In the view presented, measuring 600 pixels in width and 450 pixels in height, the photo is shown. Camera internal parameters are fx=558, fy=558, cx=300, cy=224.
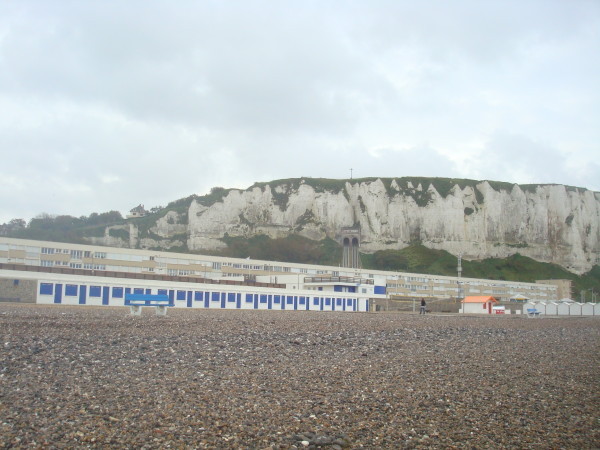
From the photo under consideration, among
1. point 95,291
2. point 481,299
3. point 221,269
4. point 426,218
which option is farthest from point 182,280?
point 426,218

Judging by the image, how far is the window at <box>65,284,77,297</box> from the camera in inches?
1375

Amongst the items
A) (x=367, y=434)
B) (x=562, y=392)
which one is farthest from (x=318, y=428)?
(x=562, y=392)

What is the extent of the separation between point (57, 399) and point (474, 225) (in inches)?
4373

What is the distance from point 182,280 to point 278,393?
40.8 metres

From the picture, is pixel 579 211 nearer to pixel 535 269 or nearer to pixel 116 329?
pixel 535 269

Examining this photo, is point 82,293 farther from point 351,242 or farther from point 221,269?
point 351,242

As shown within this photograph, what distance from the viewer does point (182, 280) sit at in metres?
48.7

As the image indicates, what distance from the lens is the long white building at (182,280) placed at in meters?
35.6

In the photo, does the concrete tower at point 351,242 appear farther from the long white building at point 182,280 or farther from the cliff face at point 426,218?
the long white building at point 182,280

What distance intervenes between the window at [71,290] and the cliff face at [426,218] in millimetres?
73497

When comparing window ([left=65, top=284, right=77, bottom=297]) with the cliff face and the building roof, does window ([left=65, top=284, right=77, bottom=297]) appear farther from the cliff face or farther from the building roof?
the cliff face

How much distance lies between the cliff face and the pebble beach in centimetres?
9592

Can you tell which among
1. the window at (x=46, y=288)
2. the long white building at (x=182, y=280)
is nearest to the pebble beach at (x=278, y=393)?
the window at (x=46, y=288)

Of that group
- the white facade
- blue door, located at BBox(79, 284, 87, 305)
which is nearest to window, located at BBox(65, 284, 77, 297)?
blue door, located at BBox(79, 284, 87, 305)
